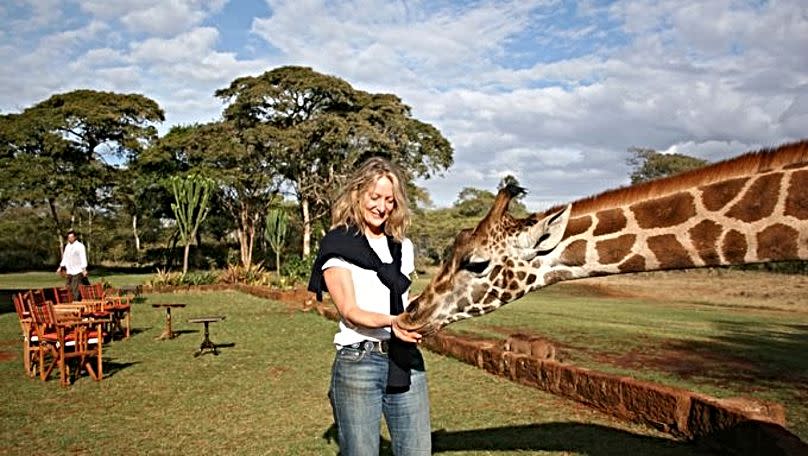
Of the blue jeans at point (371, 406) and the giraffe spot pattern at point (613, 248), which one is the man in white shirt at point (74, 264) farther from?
the giraffe spot pattern at point (613, 248)

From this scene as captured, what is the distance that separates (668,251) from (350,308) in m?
1.79

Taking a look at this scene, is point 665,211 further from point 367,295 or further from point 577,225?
point 367,295

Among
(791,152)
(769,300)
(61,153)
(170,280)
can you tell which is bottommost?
(769,300)

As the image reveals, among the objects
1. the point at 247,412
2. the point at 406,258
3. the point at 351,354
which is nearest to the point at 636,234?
the point at 406,258

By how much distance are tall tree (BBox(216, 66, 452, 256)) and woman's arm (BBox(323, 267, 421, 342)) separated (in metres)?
33.9

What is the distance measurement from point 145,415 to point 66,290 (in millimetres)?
7864

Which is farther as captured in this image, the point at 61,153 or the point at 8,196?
the point at 61,153

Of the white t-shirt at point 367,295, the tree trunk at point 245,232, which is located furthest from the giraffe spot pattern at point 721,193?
the tree trunk at point 245,232

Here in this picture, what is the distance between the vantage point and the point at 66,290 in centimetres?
1351

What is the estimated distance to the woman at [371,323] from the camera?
3.02 meters

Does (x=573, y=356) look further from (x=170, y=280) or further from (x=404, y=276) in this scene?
(x=170, y=280)

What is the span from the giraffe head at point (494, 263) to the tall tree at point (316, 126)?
33557mm

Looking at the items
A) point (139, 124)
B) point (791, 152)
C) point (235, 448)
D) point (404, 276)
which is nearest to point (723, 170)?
point (791, 152)

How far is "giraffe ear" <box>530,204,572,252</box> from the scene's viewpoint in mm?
3348
